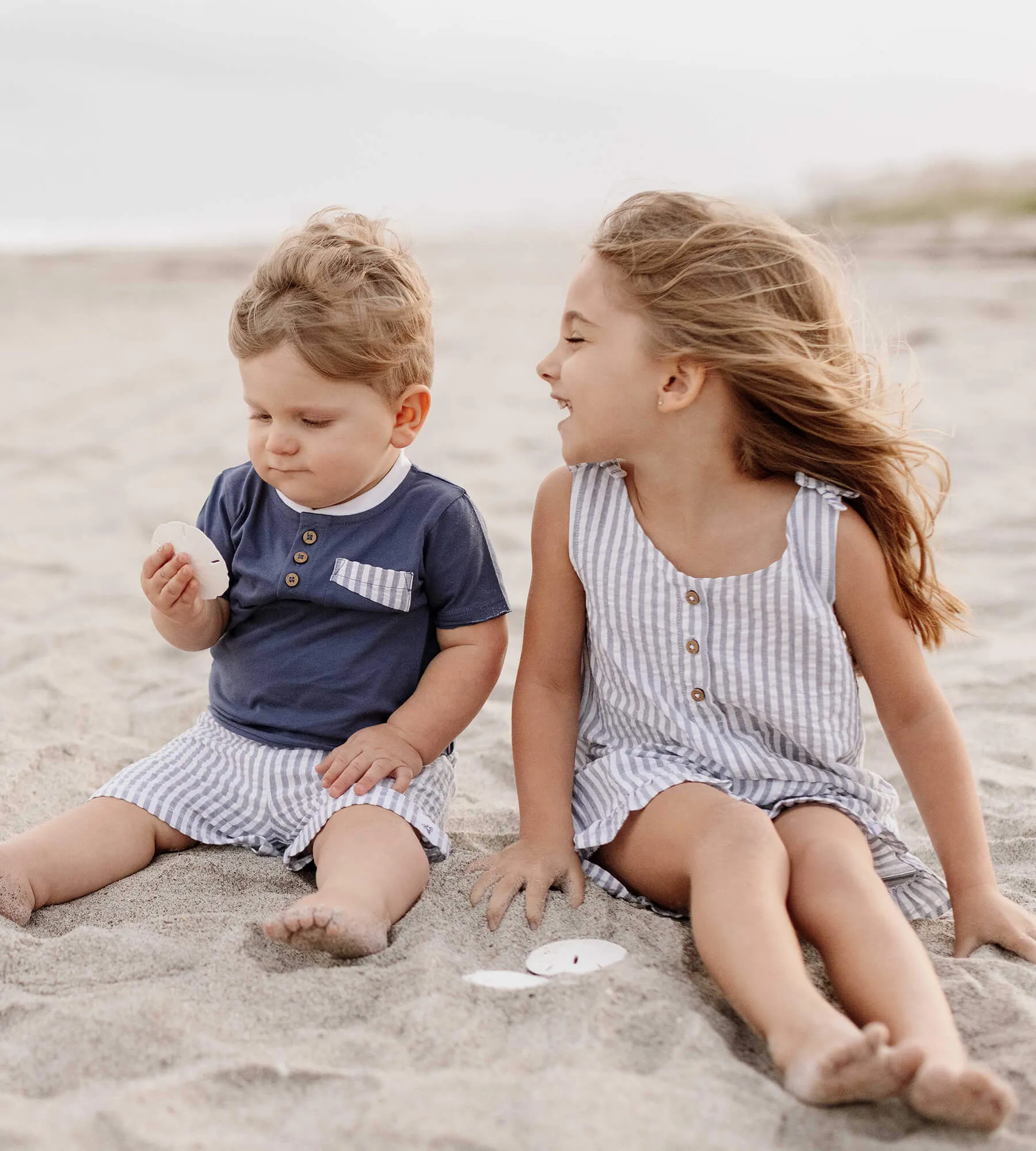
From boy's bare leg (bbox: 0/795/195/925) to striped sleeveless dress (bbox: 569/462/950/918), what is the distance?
0.77 m

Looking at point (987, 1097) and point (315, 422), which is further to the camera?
point (315, 422)

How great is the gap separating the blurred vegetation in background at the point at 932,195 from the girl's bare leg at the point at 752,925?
48.3 ft

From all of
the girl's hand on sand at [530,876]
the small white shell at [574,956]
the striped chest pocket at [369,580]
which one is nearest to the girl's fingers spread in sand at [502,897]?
the girl's hand on sand at [530,876]

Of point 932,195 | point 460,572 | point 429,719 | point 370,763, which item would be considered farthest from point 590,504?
point 932,195

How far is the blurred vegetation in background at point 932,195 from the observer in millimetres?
16188

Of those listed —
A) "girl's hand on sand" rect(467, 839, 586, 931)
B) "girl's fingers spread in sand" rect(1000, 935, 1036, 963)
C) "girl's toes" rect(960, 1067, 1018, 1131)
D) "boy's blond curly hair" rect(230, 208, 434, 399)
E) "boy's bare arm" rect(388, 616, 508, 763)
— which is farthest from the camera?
"boy's bare arm" rect(388, 616, 508, 763)

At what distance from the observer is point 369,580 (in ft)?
7.14

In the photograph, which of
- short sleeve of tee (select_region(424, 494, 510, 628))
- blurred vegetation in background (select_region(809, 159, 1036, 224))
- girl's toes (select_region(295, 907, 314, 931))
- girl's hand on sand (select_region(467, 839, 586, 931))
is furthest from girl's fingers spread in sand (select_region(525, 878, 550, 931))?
blurred vegetation in background (select_region(809, 159, 1036, 224))

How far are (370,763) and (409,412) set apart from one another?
2.08 feet

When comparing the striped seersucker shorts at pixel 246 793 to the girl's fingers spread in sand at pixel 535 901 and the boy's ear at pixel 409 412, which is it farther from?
the boy's ear at pixel 409 412

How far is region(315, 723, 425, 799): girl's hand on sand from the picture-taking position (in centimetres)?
209

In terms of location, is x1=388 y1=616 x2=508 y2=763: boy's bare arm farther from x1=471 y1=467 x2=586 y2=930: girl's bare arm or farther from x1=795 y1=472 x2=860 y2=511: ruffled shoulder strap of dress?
x1=795 y1=472 x2=860 y2=511: ruffled shoulder strap of dress

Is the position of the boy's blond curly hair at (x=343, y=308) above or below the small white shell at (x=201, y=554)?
above

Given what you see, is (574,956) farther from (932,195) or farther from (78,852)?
(932,195)
